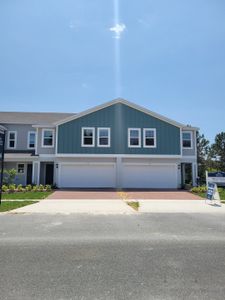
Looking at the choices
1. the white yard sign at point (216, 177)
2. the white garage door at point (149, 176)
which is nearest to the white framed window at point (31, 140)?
the white garage door at point (149, 176)

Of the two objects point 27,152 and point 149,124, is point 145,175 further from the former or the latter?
point 27,152

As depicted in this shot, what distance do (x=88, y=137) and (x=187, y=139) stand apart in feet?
30.7

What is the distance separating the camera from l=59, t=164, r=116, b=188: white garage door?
23.6m

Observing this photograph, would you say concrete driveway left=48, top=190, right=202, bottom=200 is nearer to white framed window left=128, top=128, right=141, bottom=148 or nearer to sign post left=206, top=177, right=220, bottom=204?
sign post left=206, top=177, right=220, bottom=204

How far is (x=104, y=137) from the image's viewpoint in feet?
78.3

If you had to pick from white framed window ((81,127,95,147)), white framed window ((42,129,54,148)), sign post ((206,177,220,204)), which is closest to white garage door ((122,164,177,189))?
white framed window ((81,127,95,147))

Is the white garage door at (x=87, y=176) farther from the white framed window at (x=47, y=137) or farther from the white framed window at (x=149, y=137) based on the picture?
the white framed window at (x=149, y=137)

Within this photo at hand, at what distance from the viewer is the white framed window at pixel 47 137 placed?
24.4 meters

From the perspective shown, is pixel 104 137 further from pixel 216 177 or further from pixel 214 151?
pixel 214 151

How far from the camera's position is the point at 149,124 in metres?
24.3

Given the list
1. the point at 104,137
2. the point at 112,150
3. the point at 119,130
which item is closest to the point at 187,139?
the point at 119,130

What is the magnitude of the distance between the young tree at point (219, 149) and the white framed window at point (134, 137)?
21.5 meters

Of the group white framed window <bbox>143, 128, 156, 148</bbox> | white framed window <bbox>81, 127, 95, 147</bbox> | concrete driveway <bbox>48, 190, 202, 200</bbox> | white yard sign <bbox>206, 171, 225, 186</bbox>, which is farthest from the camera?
white framed window <bbox>143, 128, 156, 148</bbox>

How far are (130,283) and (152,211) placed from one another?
7.80m
